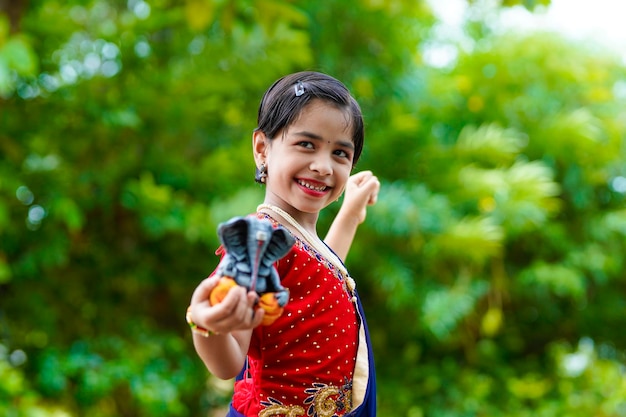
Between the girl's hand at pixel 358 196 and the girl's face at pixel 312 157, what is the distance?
0.24 m

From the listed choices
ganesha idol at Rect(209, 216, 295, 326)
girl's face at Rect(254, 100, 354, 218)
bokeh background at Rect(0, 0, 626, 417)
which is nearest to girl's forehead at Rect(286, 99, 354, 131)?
girl's face at Rect(254, 100, 354, 218)

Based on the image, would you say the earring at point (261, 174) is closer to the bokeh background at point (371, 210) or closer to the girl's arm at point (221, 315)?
the girl's arm at point (221, 315)

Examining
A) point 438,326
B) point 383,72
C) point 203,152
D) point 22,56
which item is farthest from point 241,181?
point 22,56

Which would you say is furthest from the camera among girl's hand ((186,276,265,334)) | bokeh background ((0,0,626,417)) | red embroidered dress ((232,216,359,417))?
bokeh background ((0,0,626,417))

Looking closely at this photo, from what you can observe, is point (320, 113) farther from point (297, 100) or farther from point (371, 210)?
point (371, 210)

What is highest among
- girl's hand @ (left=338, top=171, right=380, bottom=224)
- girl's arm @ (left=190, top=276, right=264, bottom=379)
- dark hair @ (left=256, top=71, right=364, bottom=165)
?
girl's hand @ (left=338, top=171, right=380, bottom=224)

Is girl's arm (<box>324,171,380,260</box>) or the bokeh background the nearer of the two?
girl's arm (<box>324,171,380,260</box>)

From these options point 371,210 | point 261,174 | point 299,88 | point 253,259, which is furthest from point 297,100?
point 371,210

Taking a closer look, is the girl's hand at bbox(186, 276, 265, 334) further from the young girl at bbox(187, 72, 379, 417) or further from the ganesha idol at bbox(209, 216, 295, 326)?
the young girl at bbox(187, 72, 379, 417)

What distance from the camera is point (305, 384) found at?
2.73 ft

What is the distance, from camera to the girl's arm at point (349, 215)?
43.4 inches

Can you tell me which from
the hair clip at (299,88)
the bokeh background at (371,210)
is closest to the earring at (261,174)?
the hair clip at (299,88)

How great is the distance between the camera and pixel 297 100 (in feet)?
2.75

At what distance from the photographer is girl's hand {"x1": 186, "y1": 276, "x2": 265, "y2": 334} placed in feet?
2.05
